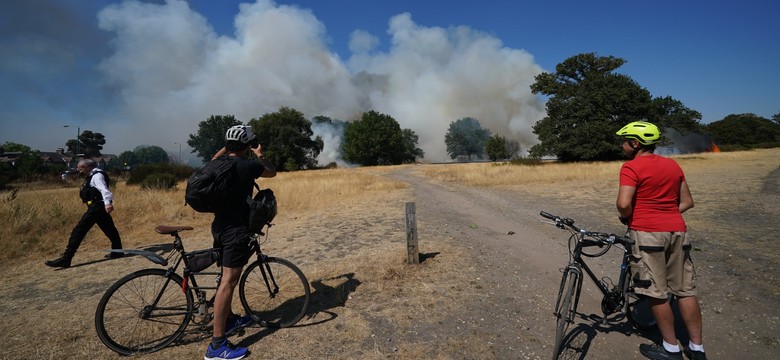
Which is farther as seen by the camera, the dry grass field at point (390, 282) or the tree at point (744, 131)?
the tree at point (744, 131)

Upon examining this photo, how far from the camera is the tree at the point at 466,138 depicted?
4016 inches

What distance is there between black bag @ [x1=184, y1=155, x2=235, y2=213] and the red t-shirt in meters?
3.49

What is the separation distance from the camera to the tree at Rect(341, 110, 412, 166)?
69.6 m

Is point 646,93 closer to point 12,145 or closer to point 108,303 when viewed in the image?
point 108,303

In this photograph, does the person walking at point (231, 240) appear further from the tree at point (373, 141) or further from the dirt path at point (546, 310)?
the tree at point (373, 141)

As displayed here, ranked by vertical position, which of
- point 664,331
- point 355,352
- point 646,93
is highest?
point 646,93

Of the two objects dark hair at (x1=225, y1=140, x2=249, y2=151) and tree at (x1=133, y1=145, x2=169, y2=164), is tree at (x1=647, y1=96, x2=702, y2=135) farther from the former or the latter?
tree at (x1=133, y1=145, x2=169, y2=164)

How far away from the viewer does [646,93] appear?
116ft

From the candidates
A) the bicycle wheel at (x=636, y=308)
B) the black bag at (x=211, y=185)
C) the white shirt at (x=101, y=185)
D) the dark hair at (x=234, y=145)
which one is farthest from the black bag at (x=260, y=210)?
the white shirt at (x=101, y=185)

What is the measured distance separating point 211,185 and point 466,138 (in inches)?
4055

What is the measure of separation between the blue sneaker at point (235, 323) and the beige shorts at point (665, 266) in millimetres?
3857

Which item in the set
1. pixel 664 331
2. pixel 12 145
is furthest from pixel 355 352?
pixel 12 145

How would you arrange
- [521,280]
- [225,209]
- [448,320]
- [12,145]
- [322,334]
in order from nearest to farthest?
1. [225,209]
2. [322,334]
3. [448,320]
4. [521,280]
5. [12,145]

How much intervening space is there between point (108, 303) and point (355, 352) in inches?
99.8
